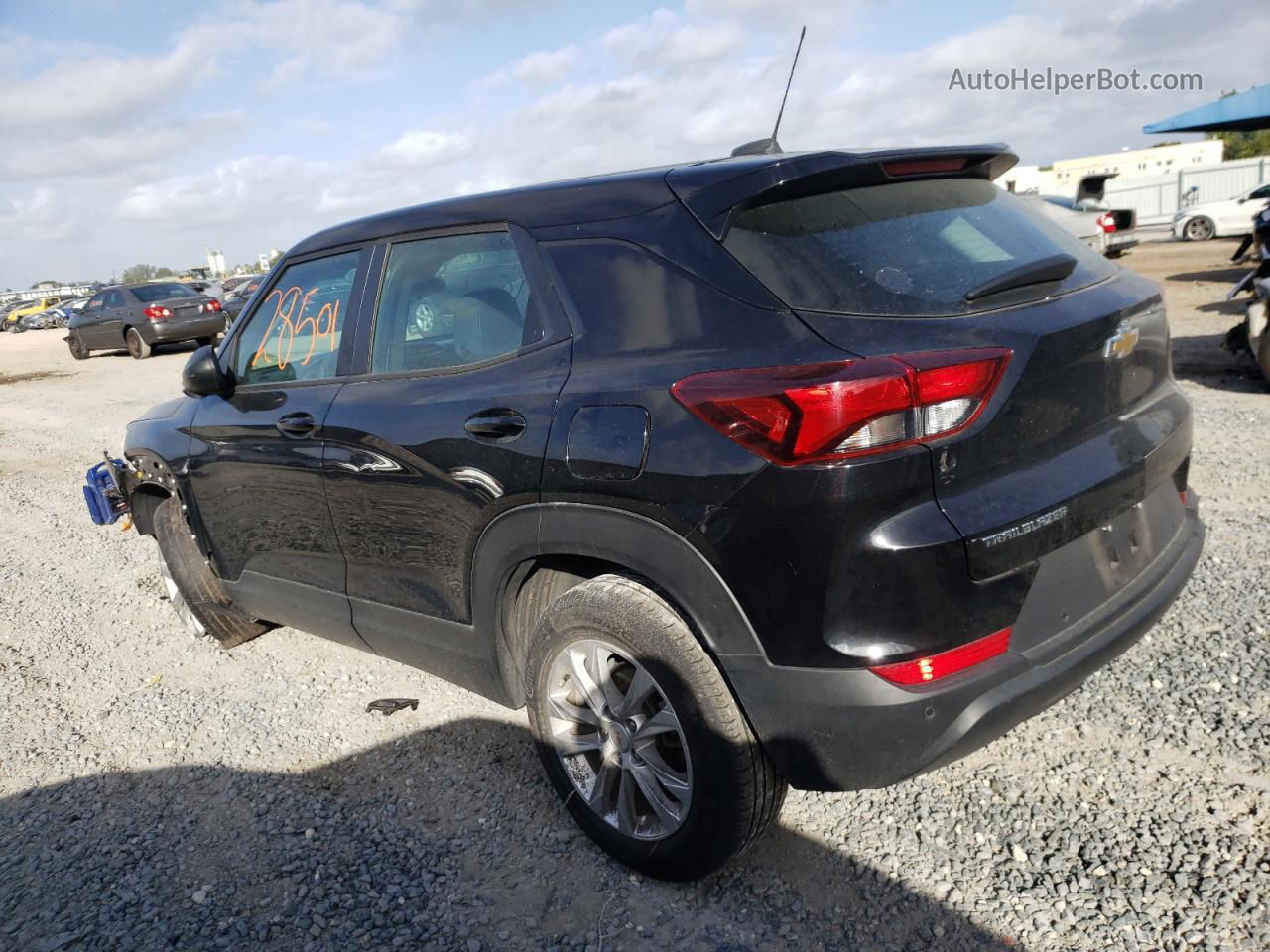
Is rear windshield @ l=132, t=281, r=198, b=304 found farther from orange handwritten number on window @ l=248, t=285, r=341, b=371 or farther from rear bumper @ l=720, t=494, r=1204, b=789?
Answer: rear bumper @ l=720, t=494, r=1204, b=789

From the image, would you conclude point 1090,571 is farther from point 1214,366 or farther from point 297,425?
point 1214,366

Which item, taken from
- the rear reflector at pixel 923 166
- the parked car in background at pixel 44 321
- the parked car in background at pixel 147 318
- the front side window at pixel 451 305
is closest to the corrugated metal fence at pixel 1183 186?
the parked car in background at pixel 147 318

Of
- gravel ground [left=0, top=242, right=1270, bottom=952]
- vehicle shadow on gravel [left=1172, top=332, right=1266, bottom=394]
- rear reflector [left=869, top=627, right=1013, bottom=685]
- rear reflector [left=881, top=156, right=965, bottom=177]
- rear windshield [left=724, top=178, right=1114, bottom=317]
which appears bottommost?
vehicle shadow on gravel [left=1172, top=332, right=1266, bottom=394]

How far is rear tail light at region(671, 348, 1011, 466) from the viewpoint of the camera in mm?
1989

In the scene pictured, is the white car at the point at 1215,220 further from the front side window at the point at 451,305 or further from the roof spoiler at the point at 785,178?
the front side window at the point at 451,305

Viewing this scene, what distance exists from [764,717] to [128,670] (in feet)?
11.2

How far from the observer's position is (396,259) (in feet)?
10.4

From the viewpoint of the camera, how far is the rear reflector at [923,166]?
2.45 m

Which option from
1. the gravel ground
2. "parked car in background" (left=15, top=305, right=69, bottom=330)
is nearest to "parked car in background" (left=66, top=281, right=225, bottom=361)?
the gravel ground

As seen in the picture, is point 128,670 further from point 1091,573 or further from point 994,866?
point 1091,573

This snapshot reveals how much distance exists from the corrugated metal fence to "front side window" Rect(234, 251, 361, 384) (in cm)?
3462

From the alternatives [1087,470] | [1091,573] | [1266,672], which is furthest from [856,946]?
[1266,672]

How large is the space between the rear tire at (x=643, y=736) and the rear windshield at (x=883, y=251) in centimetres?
85

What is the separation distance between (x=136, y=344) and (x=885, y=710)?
72.5 ft
